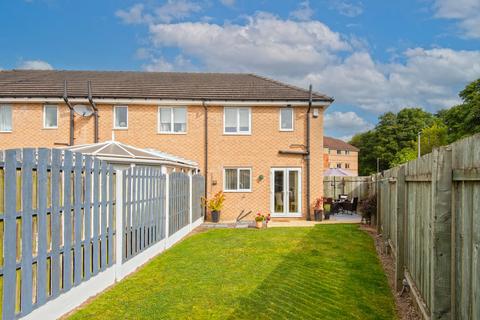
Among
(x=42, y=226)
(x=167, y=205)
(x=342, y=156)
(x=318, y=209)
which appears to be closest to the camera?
(x=42, y=226)

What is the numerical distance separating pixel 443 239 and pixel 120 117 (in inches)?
717

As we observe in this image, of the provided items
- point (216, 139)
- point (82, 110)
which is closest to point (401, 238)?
point (216, 139)

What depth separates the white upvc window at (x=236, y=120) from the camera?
19891 millimetres

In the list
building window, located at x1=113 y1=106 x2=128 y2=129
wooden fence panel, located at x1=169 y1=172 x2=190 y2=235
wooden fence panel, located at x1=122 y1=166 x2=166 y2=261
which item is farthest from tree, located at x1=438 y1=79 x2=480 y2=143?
wooden fence panel, located at x1=122 y1=166 x2=166 y2=261

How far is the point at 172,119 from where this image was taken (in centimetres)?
2000

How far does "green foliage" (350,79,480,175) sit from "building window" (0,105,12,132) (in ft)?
133

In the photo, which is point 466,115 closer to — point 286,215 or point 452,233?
point 286,215

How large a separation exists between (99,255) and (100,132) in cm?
1378

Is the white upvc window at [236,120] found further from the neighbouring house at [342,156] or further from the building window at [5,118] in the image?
the neighbouring house at [342,156]

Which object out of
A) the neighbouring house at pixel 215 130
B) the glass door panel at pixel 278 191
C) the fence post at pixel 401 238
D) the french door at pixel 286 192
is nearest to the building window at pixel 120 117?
the neighbouring house at pixel 215 130

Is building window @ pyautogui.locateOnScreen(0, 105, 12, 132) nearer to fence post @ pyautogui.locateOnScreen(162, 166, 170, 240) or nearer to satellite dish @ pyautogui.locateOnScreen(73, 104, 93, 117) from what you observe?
satellite dish @ pyautogui.locateOnScreen(73, 104, 93, 117)

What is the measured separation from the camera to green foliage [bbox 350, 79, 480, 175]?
46.7 m

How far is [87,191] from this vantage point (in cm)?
647

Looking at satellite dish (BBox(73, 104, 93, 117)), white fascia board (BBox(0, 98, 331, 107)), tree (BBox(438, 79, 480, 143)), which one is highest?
tree (BBox(438, 79, 480, 143))
